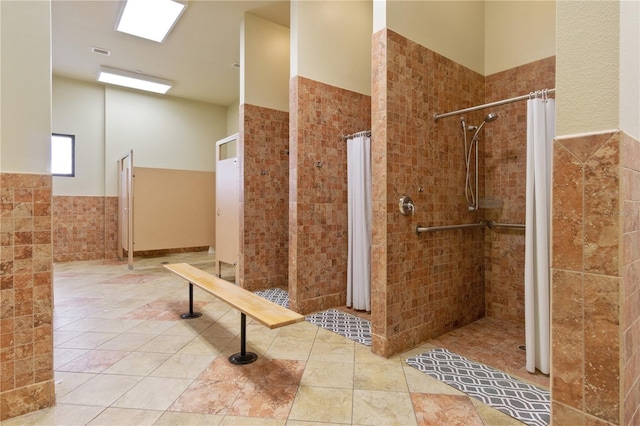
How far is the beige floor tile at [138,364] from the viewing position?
1.90 metres

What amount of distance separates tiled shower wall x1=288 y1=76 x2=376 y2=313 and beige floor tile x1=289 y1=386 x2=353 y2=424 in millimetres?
1219

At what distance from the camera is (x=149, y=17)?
363cm

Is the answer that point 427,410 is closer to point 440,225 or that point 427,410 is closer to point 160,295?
point 440,225

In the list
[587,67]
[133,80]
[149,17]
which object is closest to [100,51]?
[133,80]

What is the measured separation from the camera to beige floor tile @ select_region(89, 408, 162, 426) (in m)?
1.44

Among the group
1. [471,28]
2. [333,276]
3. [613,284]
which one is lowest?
[333,276]

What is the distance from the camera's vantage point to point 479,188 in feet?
9.07

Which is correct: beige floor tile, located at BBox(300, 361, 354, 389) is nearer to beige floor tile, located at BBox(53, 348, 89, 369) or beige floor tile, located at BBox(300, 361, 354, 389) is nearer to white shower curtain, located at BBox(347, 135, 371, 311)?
white shower curtain, located at BBox(347, 135, 371, 311)

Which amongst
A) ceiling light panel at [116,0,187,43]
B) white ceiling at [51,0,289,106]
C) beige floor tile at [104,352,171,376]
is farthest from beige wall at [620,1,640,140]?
ceiling light panel at [116,0,187,43]

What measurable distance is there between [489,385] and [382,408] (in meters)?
0.67

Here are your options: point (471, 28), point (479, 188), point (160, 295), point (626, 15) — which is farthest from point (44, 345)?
point (471, 28)

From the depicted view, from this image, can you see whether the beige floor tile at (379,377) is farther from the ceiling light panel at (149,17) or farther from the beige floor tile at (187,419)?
the ceiling light panel at (149,17)

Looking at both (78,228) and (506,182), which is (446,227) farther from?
(78,228)

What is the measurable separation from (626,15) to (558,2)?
0.58 ft
